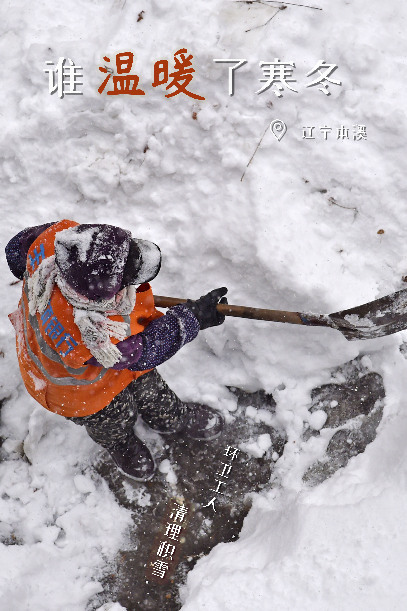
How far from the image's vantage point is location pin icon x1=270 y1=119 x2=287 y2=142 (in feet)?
9.16

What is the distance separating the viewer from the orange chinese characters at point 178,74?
9.33 ft

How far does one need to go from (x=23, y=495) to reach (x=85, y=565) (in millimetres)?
512

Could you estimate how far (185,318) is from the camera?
1.99 meters

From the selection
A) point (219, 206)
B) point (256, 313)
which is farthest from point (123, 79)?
point (256, 313)

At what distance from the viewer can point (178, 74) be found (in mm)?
2859

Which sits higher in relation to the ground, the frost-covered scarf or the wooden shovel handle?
the frost-covered scarf

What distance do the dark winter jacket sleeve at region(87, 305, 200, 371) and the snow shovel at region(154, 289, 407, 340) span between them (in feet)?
1.48

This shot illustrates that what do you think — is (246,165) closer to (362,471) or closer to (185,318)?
(185,318)

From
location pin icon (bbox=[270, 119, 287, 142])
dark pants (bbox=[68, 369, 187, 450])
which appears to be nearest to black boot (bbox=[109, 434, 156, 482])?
dark pants (bbox=[68, 369, 187, 450])

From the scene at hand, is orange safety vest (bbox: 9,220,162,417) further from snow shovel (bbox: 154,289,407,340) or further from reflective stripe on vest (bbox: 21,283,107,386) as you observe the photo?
snow shovel (bbox: 154,289,407,340)

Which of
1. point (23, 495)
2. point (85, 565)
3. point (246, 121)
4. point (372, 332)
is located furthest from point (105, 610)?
point (246, 121)

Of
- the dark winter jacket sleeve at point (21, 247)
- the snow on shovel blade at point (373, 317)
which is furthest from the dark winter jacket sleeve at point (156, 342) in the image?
the snow on shovel blade at point (373, 317)

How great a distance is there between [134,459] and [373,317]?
1471 millimetres

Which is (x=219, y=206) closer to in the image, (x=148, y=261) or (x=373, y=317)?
(x=373, y=317)
